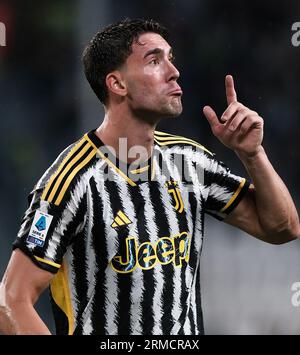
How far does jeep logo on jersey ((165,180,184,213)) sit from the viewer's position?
3.38m

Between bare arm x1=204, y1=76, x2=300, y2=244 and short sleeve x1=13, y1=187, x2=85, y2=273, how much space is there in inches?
23.5

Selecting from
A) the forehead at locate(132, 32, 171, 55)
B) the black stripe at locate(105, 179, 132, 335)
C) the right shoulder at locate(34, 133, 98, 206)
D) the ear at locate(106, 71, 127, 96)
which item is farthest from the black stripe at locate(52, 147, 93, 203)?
the forehead at locate(132, 32, 171, 55)

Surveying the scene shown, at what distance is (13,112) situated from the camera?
20.3 ft

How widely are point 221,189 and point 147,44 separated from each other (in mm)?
615

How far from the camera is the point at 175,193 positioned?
133 inches

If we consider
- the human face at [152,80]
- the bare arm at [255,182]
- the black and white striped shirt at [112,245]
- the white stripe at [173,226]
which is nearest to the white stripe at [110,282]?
the black and white striped shirt at [112,245]

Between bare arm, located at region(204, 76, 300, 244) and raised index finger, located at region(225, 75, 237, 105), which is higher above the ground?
raised index finger, located at region(225, 75, 237, 105)

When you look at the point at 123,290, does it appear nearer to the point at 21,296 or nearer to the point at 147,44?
the point at 21,296

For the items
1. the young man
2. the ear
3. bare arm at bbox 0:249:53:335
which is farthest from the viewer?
the ear

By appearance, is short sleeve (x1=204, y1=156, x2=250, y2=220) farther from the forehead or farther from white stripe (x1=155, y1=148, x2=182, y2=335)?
the forehead

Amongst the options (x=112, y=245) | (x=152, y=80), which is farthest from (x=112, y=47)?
(x=112, y=245)

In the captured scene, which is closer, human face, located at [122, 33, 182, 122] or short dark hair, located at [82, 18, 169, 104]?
human face, located at [122, 33, 182, 122]

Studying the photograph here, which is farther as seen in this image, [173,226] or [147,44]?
[147,44]
